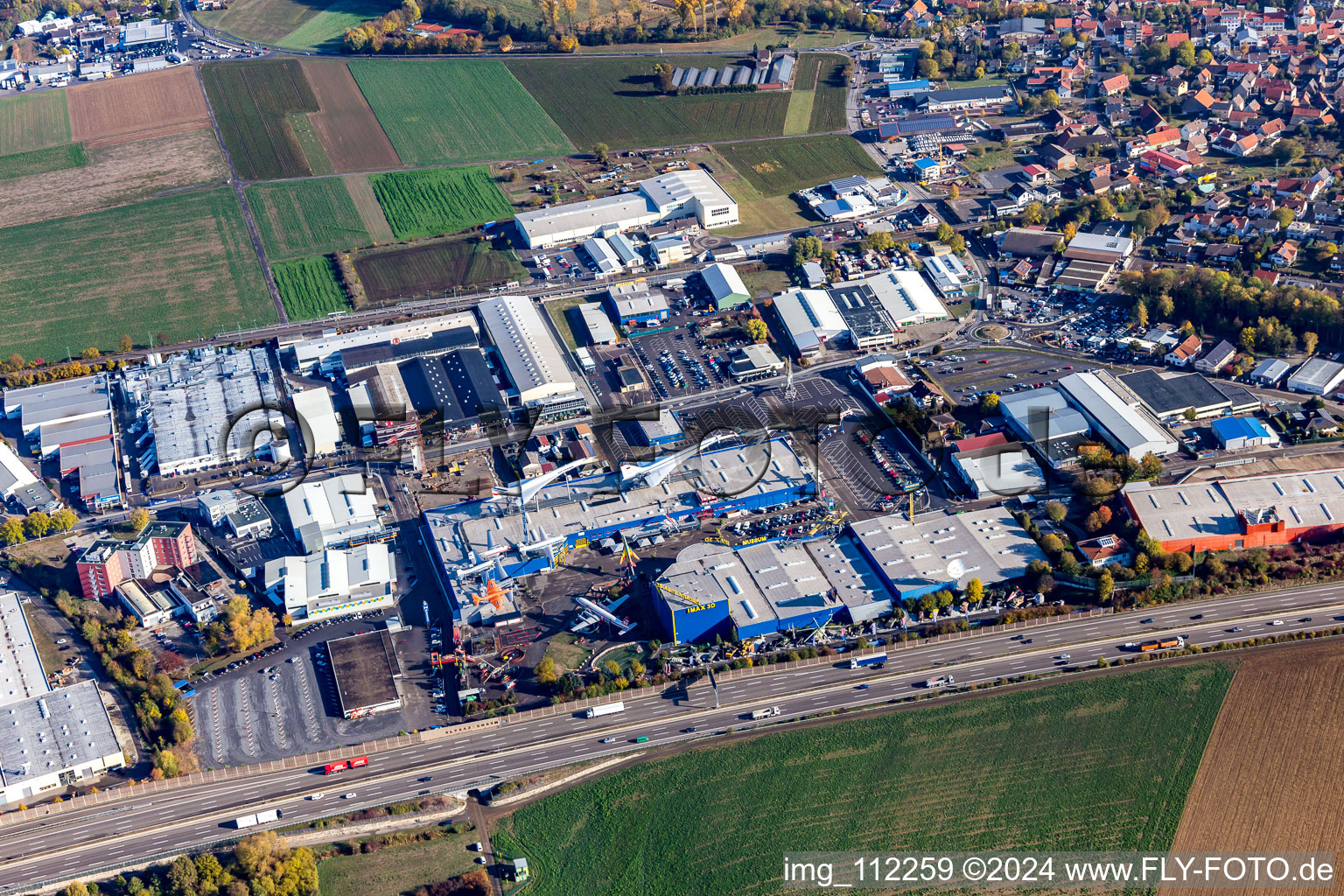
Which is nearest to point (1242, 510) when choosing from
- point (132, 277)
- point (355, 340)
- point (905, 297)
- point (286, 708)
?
point (905, 297)

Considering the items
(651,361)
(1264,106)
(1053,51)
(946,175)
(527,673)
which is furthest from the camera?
(1053,51)

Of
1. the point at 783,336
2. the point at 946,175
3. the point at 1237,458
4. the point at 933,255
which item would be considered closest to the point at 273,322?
the point at 783,336

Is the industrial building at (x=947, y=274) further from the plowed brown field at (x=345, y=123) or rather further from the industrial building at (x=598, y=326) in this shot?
the plowed brown field at (x=345, y=123)

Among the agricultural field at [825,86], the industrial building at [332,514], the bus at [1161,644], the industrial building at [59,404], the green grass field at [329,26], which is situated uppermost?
the green grass field at [329,26]

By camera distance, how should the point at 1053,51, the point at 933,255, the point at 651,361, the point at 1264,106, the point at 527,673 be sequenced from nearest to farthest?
the point at 527,673, the point at 651,361, the point at 933,255, the point at 1264,106, the point at 1053,51

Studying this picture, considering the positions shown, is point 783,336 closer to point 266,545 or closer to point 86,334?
point 266,545

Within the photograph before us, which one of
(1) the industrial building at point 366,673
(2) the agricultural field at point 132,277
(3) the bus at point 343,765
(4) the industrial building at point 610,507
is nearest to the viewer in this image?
(3) the bus at point 343,765

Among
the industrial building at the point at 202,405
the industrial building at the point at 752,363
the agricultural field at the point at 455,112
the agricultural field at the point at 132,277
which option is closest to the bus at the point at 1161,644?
the industrial building at the point at 752,363
